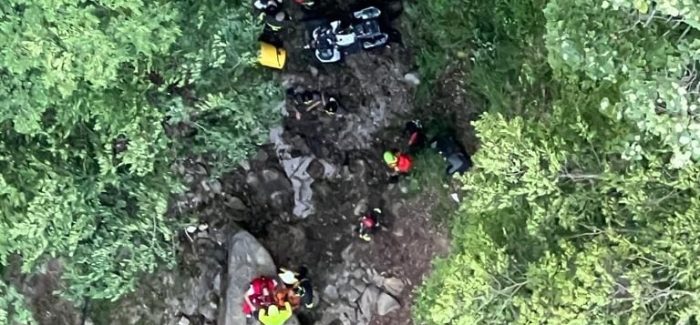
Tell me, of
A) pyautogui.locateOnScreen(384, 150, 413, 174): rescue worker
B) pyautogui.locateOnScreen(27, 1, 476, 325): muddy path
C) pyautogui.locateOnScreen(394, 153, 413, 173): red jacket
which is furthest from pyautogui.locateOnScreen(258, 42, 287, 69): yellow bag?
pyautogui.locateOnScreen(394, 153, 413, 173): red jacket

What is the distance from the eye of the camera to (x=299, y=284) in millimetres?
12633

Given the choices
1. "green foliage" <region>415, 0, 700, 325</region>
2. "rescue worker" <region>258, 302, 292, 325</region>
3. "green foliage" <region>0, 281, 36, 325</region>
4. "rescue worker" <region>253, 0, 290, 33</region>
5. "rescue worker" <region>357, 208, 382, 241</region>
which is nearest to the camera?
"green foliage" <region>415, 0, 700, 325</region>

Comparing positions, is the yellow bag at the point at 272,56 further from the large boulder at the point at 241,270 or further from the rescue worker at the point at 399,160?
the large boulder at the point at 241,270

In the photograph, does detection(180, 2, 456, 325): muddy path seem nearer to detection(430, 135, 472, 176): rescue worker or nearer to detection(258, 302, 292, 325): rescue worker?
detection(258, 302, 292, 325): rescue worker

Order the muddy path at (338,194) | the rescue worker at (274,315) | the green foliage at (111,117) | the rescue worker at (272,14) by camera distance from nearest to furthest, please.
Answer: the green foliage at (111,117), the rescue worker at (274,315), the rescue worker at (272,14), the muddy path at (338,194)

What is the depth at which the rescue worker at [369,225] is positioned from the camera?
493 inches

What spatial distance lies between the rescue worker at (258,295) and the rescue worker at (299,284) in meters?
0.23

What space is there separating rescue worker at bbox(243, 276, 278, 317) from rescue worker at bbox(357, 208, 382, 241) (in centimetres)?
163

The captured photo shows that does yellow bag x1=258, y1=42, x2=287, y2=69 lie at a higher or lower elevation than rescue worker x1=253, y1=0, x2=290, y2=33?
lower

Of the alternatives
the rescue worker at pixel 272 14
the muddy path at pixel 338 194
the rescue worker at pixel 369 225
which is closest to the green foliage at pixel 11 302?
the muddy path at pixel 338 194

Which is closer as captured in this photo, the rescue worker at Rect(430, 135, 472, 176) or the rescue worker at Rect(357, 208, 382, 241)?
the rescue worker at Rect(430, 135, 472, 176)

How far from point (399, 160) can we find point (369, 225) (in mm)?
1186

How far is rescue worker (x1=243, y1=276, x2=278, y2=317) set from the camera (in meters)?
12.3

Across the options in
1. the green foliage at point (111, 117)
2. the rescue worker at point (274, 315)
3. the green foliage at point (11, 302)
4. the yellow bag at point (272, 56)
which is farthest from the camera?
the rescue worker at point (274, 315)
